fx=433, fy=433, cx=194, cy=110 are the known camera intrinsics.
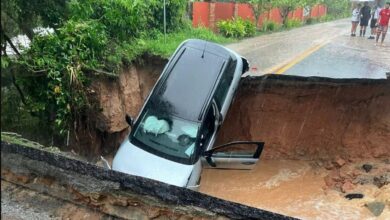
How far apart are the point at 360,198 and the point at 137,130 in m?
3.78

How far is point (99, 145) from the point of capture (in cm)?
875

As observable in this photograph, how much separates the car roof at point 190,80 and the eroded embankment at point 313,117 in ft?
4.73

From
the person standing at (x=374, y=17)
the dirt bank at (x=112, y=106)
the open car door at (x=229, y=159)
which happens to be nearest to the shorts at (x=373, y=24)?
the person standing at (x=374, y=17)

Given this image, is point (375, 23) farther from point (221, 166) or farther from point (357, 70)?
point (221, 166)

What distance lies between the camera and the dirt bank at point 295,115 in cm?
838

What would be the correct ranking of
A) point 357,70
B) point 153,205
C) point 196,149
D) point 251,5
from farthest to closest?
point 251,5, point 357,70, point 196,149, point 153,205

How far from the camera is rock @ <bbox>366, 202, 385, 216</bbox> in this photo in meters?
6.34

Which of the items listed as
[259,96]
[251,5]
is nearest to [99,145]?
[259,96]

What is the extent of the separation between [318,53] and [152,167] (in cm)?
846

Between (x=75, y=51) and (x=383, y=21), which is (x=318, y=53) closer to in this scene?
(x=383, y=21)

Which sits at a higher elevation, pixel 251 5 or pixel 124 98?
pixel 251 5

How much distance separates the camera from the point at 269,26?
16203mm

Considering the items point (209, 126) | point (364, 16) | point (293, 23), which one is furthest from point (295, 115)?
point (293, 23)

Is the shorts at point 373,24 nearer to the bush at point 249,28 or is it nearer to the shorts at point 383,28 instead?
the shorts at point 383,28
